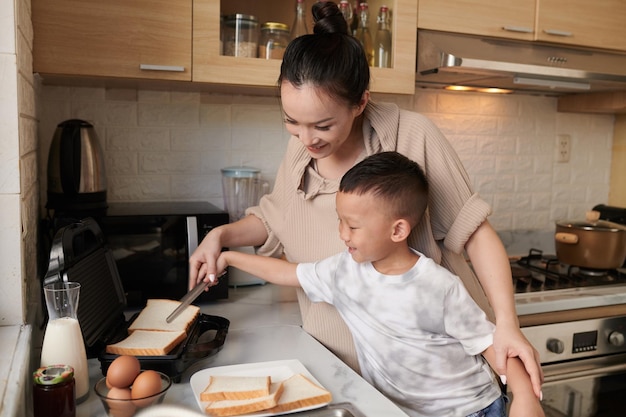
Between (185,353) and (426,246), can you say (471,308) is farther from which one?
(185,353)

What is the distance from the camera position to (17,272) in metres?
1.29

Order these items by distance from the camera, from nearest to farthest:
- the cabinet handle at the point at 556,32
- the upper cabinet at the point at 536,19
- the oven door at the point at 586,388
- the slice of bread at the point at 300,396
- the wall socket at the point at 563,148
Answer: the slice of bread at the point at 300,396
the oven door at the point at 586,388
the upper cabinet at the point at 536,19
the cabinet handle at the point at 556,32
the wall socket at the point at 563,148

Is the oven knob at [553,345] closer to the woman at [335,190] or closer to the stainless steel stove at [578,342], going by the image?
the stainless steel stove at [578,342]

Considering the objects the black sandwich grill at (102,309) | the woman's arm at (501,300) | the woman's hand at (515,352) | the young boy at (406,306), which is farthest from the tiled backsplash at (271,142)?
the woman's hand at (515,352)

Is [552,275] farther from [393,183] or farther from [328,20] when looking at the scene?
[328,20]

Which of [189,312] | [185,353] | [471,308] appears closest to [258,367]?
[185,353]

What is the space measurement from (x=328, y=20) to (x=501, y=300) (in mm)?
695

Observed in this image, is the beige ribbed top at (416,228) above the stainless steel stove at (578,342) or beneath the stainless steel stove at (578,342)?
above

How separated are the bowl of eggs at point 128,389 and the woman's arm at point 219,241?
43 centimetres

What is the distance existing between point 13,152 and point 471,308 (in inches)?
38.3

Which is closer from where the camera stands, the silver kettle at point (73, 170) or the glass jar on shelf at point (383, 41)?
the silver kettle at point (73, 170)

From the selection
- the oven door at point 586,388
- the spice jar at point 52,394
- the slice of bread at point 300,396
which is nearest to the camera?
the spice jar at point 52,394

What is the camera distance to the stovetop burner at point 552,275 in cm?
218

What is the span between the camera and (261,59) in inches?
74.8
